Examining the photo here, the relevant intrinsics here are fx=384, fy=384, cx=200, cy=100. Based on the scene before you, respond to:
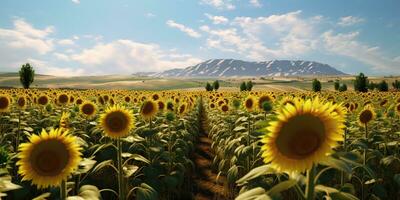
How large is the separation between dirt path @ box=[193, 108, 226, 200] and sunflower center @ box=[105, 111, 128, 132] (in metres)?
3.68

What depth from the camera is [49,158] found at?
3.68 meters

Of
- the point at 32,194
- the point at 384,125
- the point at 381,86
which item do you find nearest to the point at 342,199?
the point at 32,194

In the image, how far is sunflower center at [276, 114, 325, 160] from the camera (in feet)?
8.79

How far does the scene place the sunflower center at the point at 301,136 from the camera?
2680 millimetres

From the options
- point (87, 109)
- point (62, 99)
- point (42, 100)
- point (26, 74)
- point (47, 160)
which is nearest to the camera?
point (47, 160)

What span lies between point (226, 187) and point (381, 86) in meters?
92.0

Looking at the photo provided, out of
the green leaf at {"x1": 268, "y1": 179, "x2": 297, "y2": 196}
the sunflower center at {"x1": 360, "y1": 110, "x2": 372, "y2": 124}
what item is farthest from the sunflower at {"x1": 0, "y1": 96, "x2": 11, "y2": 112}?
the green leaf at {"x1": 268, "y1": 179, "x2": 297, "y2": 196}

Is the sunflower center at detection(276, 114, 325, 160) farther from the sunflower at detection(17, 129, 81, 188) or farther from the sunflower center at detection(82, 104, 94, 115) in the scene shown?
the sunflower center at detection(82, 104, 94, 115)

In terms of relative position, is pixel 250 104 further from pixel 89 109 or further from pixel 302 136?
pixel 302 136

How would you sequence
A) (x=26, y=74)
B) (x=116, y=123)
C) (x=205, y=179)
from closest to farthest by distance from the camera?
(x=116, y=123) → (x=205, y=179) → (x=26, y=74)

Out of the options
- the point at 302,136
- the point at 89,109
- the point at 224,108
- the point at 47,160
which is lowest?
the point at 224,108

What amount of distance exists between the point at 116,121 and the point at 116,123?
0.11ft

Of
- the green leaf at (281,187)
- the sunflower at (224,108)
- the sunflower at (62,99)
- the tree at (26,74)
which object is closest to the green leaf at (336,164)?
the green leaf at (281,187)

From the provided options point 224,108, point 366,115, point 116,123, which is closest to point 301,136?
point 116,123
